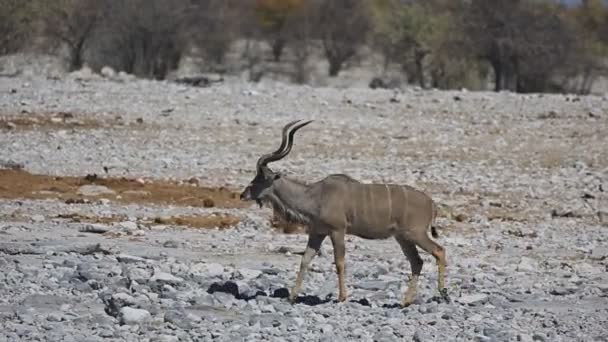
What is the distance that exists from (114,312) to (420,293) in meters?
2.97

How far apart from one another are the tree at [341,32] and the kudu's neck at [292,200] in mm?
42610

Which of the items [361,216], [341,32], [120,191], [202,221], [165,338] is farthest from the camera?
[341,32]

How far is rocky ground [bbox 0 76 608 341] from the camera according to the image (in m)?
10.4

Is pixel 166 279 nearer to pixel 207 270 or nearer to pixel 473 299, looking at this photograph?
pixel 207 270

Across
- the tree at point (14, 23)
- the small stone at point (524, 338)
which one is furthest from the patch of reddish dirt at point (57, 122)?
the small stone at point (524, 338)

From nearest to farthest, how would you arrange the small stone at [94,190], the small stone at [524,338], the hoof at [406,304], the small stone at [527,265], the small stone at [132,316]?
the small stone at [524,338]
the small stone at [132,316]
the hoof at [406,304]
the small stone at [527,265]
the small stone at [94,190]

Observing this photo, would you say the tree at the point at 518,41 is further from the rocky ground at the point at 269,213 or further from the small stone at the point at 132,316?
the small stone at the point at 132,316

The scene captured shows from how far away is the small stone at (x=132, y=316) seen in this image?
9.94 meters

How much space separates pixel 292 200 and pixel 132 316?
223cm

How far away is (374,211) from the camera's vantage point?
1134 cm

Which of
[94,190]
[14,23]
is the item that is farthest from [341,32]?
[94,190]

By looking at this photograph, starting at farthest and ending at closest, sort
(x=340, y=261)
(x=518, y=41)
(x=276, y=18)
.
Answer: (x=276, y=18), (x=518, y=41), (x=340, y=261)

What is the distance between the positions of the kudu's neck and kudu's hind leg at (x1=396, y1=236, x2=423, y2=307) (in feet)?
2.76

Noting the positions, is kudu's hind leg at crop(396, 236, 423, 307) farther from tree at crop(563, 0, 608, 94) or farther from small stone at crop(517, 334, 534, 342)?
tree at crop(563, 0, 608, 94)
